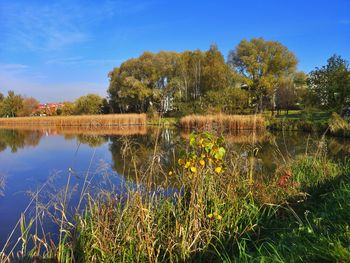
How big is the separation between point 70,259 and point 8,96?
62126mm

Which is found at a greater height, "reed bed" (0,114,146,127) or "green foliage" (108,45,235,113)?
A: "green foliage" (108,45,235,113)

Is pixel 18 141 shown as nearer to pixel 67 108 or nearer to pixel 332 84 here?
pixel 332 84

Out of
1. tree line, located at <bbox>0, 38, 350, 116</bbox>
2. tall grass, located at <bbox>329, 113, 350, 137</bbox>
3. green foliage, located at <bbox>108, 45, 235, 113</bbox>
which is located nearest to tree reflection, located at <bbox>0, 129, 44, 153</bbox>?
tree line, located at <bbox>0, 38, 350, 116</bbox>

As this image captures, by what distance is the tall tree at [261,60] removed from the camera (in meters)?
43.7

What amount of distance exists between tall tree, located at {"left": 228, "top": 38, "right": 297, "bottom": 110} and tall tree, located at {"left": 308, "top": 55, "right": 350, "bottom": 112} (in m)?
14.0

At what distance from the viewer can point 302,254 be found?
2.80 meters

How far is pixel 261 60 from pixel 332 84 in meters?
22.1

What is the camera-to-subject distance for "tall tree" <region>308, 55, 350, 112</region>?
Answer: 2570 cm

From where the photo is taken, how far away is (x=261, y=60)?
155 ft

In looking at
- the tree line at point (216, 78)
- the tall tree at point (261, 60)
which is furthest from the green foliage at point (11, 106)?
the tall tree at point (261, 60)

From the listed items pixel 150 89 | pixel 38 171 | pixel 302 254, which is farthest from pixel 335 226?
pixel 150 89

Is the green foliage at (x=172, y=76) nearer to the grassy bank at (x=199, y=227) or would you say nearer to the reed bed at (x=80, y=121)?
the reed bed at (x=80, y=121)

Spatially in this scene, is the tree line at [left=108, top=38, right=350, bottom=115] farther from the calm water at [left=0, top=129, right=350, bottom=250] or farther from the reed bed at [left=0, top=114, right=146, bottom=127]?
the calm water at [left=0, top=129, right=350, bottom=250]

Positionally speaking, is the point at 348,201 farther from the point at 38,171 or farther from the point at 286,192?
the point at 38,171
